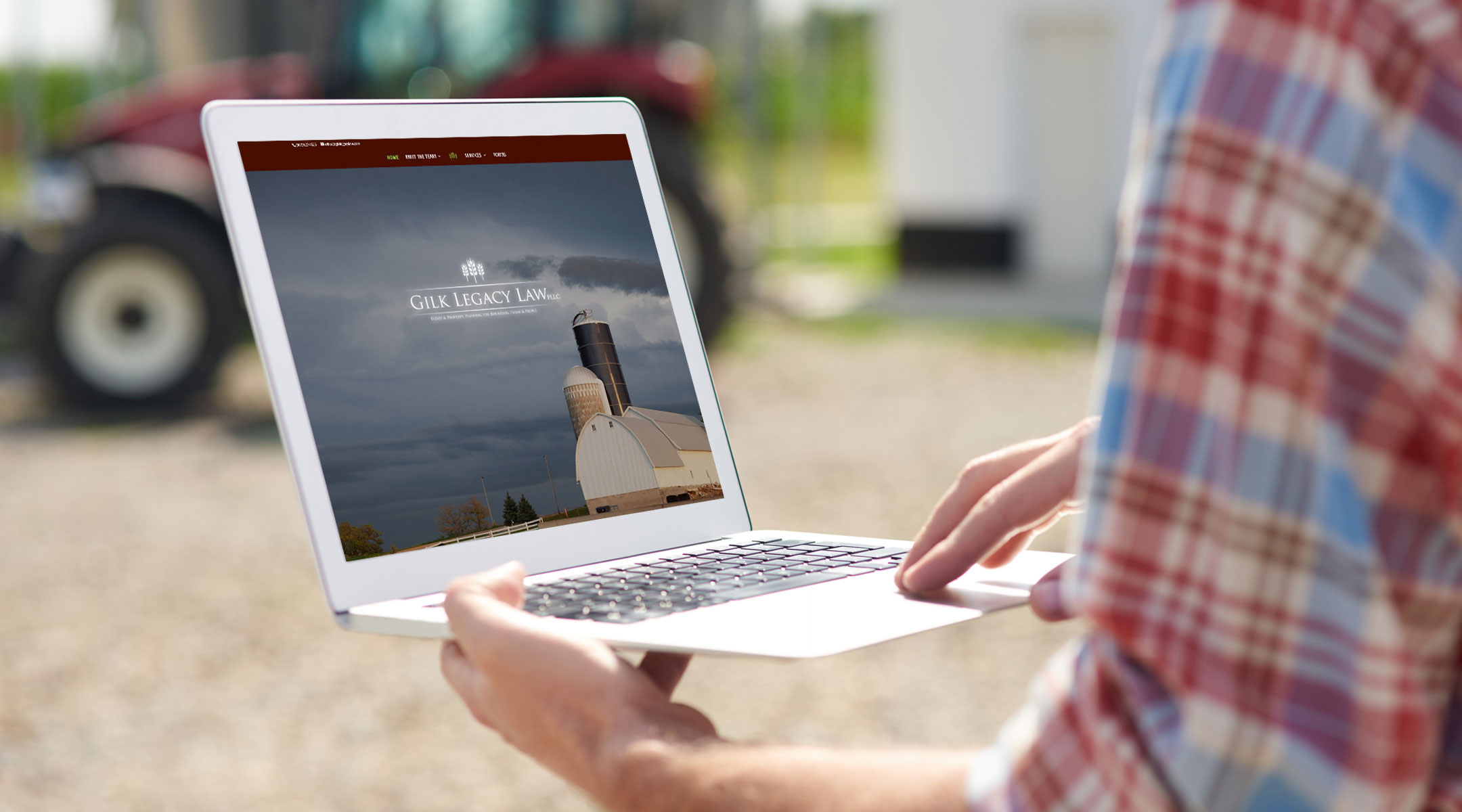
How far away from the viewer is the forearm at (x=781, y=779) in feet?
1.76

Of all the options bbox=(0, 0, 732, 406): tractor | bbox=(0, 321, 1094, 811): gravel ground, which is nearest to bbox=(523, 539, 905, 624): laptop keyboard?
bbox=(0, 321, 1094, 811): gravel ground

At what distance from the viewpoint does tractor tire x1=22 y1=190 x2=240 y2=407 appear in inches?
229

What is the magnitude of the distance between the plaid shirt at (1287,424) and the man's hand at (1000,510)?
245 mm

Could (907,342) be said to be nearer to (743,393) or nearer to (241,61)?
(743,393)

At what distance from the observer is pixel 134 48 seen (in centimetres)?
1027

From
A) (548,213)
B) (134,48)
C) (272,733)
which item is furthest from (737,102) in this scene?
(548,213)

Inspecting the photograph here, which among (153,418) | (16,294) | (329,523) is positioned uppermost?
(329,523)

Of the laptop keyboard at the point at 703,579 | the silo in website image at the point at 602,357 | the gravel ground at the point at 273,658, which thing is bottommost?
the gravel ground at the point at 273,658

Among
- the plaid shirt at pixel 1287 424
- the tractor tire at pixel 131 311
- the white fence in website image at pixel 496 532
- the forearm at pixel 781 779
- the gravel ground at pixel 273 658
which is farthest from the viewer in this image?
the tractor tire at pixel 131 311

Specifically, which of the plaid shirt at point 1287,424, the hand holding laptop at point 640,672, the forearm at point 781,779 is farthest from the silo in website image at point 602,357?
the plaid shirt at point 1287,424

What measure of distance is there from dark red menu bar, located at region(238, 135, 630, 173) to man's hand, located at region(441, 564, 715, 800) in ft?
1.19

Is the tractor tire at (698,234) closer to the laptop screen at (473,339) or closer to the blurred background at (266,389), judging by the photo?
the blurred background at (266,389)

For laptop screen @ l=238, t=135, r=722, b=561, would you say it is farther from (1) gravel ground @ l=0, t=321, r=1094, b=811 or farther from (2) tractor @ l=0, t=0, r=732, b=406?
(2) tractor @ l=0, t=0, r=732, b=406

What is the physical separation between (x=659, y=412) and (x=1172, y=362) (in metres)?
0.59
